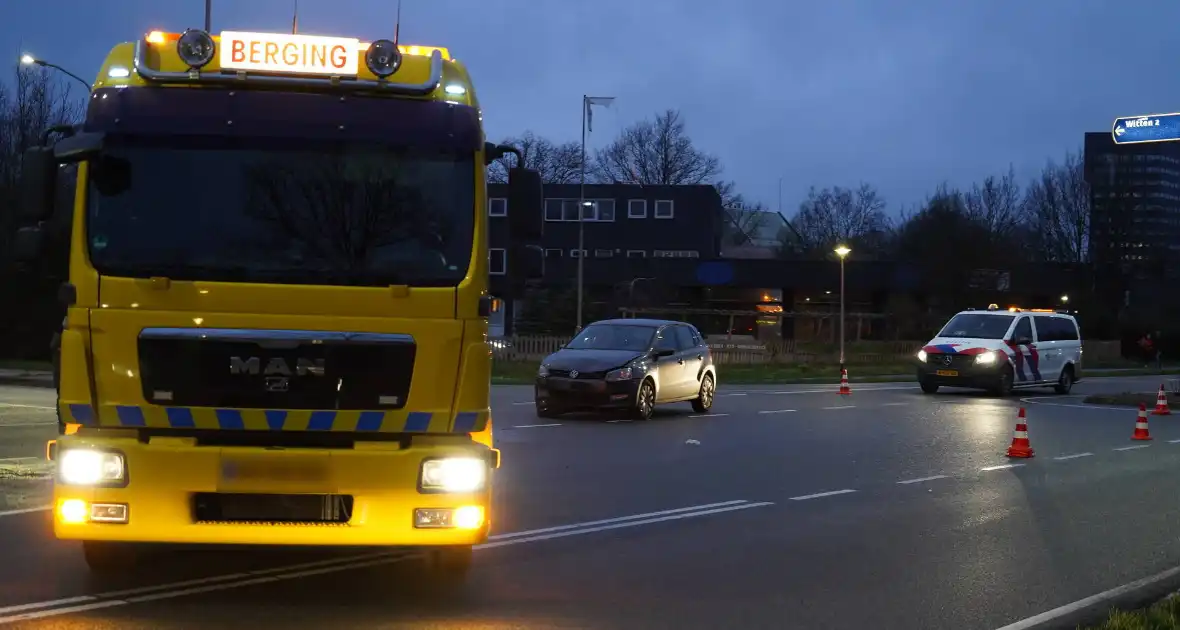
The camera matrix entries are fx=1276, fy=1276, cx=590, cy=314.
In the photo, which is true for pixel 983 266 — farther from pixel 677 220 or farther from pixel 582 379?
pixel 582 379

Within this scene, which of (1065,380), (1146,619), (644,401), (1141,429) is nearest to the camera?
(1146,619)

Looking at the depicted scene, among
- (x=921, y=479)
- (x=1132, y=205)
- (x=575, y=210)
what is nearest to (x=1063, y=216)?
(x=1132, y=205)

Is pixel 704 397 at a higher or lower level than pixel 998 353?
lower

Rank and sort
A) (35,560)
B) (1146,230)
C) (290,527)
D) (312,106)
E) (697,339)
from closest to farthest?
(290,527)
(312,106)
(35,560)
(697,339)
(1146,230)

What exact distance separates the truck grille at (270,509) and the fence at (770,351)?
30.7m

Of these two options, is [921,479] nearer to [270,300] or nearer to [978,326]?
[270,300]

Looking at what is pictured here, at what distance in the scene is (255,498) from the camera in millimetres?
6512

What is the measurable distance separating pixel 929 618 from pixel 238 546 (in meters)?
3.74

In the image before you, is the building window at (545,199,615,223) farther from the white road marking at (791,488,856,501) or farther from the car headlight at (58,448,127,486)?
the car headlight at (58,448,127,486)

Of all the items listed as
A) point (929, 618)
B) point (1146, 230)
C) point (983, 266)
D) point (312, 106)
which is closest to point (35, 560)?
point (312, 106)

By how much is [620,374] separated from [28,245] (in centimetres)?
1255

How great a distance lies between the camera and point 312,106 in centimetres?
698

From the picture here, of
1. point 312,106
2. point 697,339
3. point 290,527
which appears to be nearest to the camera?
point 290,527

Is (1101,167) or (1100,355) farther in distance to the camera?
(1101,167)
